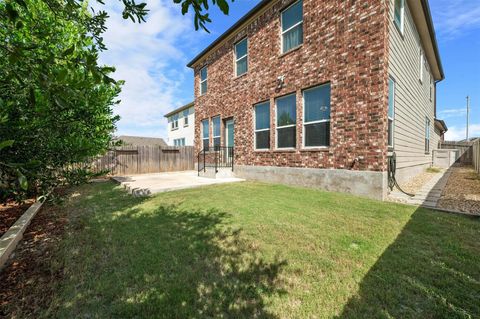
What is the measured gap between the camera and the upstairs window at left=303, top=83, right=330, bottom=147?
6.81 m

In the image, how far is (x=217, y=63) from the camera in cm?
1166

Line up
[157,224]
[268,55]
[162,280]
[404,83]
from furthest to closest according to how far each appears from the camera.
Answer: [268,55] → [404,83] → [157,224] → [162,280]

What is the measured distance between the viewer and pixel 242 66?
33.5ft

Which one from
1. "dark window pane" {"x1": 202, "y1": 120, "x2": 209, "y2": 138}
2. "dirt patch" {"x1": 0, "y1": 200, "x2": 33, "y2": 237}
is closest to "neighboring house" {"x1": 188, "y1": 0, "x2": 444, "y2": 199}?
"dark window pane" {"x1": 202, "y1": 120, "x2": 209, "y2": 138}

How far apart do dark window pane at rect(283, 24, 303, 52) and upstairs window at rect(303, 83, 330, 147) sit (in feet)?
6.00

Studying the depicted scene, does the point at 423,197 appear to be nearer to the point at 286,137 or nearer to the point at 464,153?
the point at 286,137

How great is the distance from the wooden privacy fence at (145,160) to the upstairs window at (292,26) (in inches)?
386

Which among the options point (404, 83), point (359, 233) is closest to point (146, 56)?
point (404, 83)

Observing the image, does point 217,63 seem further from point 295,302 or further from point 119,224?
point 295,302

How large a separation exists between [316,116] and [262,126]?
249 cm

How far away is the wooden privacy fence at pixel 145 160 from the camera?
510 inches

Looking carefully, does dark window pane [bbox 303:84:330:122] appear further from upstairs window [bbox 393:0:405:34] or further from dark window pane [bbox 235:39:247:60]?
dark window pane [bbox 235:39:247:60]

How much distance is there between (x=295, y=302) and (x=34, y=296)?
99.0 inches

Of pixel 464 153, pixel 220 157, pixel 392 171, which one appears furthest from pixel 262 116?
pixel 464 153
